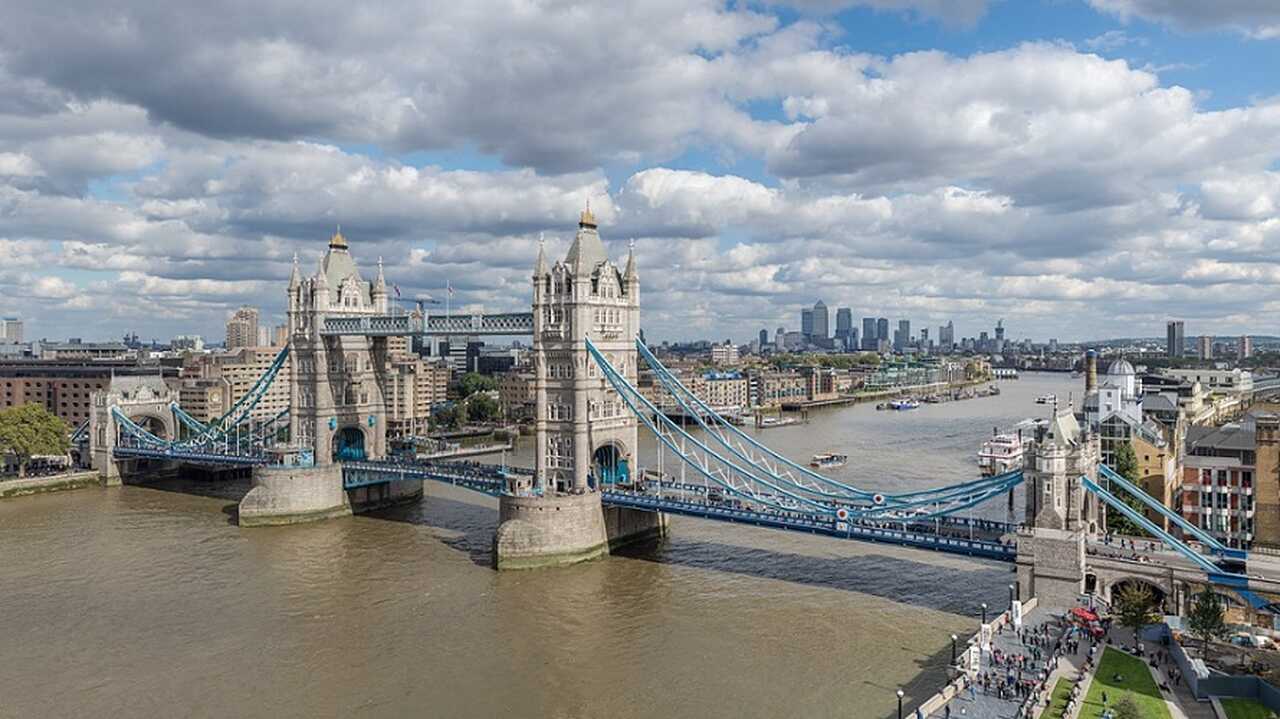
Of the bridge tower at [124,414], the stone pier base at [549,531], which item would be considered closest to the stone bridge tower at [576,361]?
the stone pier base at [549,531]

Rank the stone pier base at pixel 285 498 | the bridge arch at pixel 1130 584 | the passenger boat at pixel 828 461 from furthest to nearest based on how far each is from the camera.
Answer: the passenger boat at pixel 828 461, the stone pier base at pixel 285 498, the bridge arch at pixel 1130 584

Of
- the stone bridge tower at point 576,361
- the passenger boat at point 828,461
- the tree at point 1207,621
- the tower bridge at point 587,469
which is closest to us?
the tree at point 1207,621

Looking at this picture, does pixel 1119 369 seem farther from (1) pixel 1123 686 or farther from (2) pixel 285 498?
(2) pixel 285 498

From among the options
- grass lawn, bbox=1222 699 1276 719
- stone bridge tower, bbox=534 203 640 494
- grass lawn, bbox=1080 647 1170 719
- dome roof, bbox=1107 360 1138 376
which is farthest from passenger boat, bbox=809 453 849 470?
grass lawn, bbox=1222 699 1276 719

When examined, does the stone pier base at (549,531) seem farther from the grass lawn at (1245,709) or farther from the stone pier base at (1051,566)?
the grass lawn at (1245,709)

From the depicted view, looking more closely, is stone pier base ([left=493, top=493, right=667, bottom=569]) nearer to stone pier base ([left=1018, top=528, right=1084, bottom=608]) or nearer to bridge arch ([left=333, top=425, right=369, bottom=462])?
stone pier base ([left=1018, top=528, right=1084, bottom=608])

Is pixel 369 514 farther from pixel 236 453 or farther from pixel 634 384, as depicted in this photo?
pixel 634 384

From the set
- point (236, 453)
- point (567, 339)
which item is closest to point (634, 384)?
point (567, 339)
